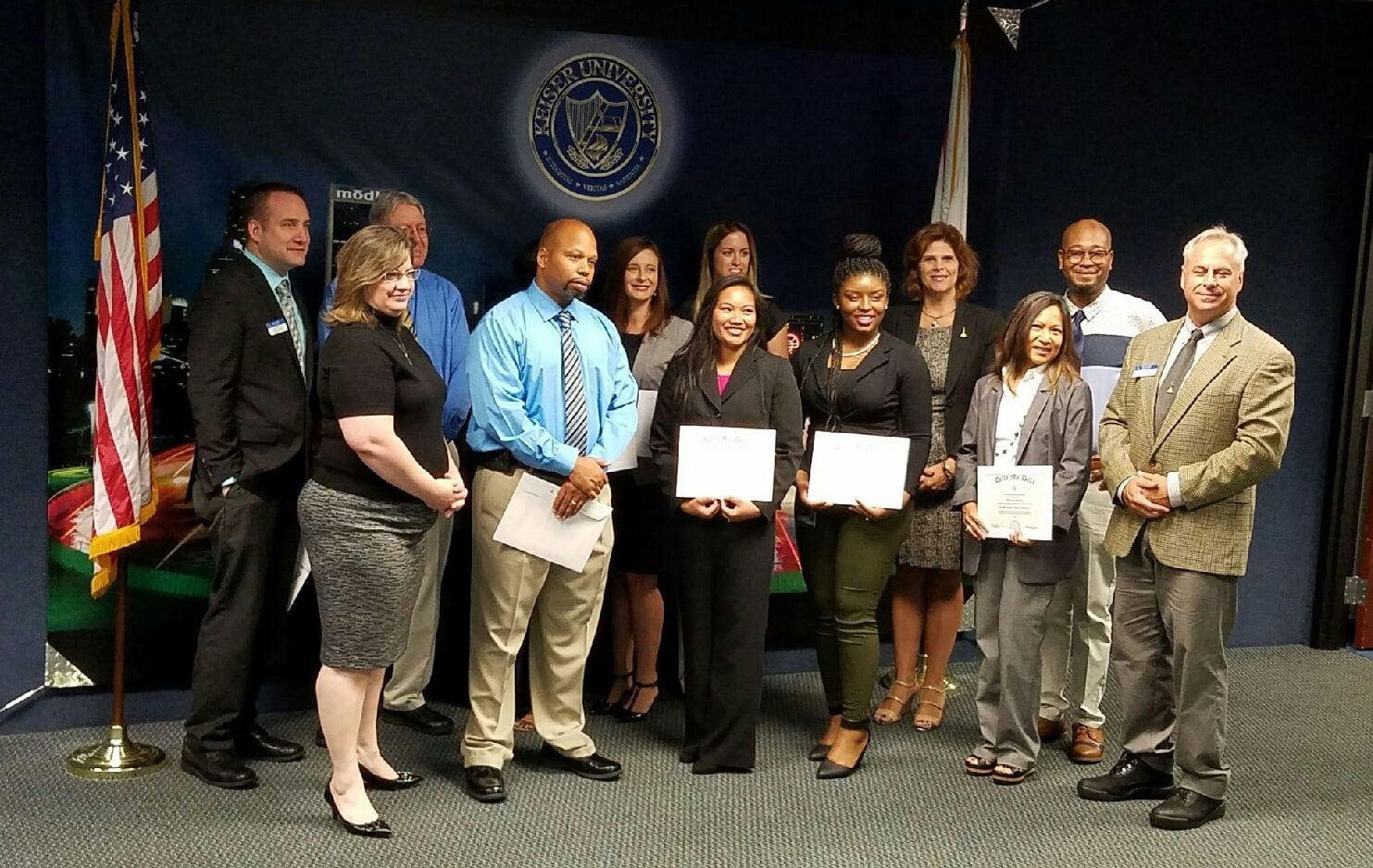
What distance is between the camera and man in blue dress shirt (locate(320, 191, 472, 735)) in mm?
3934

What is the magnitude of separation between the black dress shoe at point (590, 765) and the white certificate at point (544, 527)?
0.61 meters

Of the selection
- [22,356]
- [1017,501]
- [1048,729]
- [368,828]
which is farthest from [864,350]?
[22,356]

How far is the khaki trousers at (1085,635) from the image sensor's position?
161 inches

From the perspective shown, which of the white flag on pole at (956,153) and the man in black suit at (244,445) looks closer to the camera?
the man in black suit at (244,445)

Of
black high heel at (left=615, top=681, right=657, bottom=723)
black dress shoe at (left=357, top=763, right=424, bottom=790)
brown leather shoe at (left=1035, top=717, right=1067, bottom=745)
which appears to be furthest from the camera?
black high heel at (left=615, top=681, right=657, bottom=723)

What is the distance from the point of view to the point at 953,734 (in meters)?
4.25

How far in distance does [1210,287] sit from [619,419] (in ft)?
5.30

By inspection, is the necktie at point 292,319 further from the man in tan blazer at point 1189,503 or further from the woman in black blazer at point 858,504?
the man in tan blazer at point 1189,503

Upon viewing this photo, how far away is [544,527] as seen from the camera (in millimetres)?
3512

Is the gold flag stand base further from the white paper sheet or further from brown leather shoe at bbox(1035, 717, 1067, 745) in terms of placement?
the white paper sheet

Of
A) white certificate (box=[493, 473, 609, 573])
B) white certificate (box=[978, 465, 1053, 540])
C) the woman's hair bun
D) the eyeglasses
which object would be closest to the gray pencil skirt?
white certificate (box=[493, 473, 609, 573])

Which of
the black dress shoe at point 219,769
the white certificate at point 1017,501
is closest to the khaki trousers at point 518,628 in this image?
the black dress shoe at point 219,769

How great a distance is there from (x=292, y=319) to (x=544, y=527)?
3.07 feet

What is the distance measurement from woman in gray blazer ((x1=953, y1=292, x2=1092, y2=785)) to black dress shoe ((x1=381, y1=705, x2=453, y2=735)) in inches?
66.7
